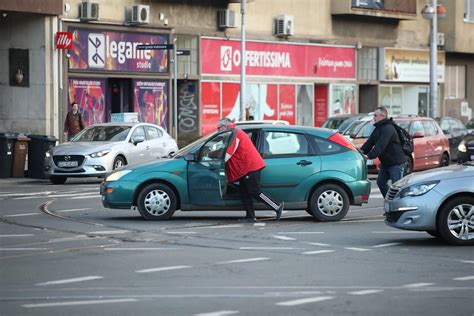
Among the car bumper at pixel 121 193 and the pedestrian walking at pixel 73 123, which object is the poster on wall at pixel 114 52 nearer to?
the pedestrian walking at pixel 73 123

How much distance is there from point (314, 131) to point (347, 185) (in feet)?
3.22

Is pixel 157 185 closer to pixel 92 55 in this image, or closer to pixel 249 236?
pixel 249 236

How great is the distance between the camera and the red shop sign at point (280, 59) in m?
43.0

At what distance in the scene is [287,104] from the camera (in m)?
46.7

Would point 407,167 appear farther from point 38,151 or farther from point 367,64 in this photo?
point 367,64

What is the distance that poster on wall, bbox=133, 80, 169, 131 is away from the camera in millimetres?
39844

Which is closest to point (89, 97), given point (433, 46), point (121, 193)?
point (433, 46)

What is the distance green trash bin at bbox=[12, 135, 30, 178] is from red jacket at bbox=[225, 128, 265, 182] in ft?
43.5

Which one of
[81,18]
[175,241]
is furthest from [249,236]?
[81,18]

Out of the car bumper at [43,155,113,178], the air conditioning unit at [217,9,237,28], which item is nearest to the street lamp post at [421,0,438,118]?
the air conditioning unit at [217,9,237,28]

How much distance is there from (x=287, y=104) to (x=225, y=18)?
214 inches

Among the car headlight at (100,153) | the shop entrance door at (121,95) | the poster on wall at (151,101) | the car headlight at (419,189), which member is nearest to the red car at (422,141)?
the car headlight at (100,153)

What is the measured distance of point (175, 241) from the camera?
1474 centimetres

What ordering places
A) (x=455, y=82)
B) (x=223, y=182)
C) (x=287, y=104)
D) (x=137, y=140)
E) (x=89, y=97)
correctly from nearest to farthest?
(x=223, y=182)
(x=137, y=140)
(x=89, y=97)
(x=287, y=104)
(x=455, y=82)
